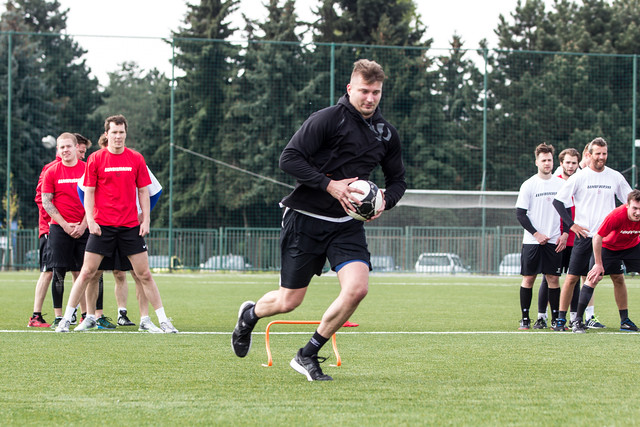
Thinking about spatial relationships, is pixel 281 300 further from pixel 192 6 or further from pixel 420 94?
pixel 192 6

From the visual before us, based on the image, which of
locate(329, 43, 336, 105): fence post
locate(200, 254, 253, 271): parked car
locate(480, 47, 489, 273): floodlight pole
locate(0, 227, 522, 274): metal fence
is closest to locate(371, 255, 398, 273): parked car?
locate(0, 227, 522, 274): metal fence

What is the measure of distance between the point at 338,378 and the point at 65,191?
486 centimetres

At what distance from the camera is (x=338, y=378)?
5.52 metres

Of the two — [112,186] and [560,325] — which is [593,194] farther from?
[112,186]

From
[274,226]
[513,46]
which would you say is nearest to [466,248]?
[274,226]

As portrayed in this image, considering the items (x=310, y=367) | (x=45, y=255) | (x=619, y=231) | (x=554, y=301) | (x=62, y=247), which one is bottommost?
(x=554, y=301)

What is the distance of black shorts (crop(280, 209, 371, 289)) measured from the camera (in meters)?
5.50

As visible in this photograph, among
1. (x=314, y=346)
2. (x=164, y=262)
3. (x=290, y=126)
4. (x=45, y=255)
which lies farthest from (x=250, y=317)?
(x=290, y=126)

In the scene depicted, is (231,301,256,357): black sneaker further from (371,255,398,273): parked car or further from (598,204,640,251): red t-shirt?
(371,255,398,273): parked car

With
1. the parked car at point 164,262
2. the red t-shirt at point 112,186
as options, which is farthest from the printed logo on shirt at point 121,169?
the parked car at point 164,262

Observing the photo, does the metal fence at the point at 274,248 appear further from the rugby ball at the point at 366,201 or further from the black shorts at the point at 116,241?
the rugby ball at the point at 366,201

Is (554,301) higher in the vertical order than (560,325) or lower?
higher

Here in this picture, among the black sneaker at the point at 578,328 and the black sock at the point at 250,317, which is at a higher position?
the black sock at the point at 250,317

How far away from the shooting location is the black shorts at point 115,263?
872 centimetres
